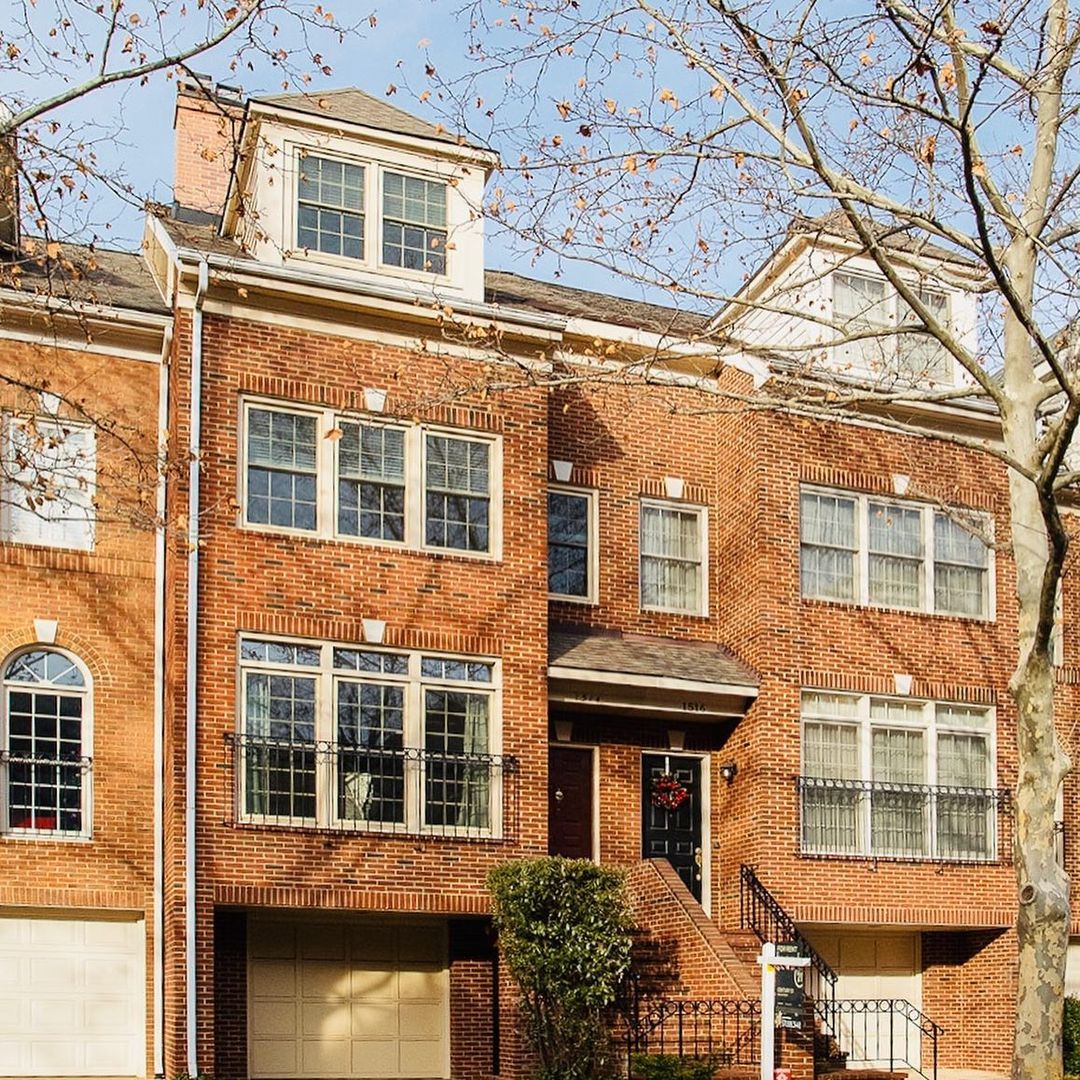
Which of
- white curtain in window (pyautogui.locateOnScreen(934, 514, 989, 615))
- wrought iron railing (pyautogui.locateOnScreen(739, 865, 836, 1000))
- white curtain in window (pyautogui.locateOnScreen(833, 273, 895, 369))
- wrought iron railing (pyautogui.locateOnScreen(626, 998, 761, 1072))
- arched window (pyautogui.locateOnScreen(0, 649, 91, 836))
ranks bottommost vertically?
wrought iron railing (pyautogui.locateOnScreen(626, 998, 761, 1072))

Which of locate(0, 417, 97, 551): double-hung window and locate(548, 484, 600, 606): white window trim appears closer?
locate(0, 417, 97, 551): double-hung window

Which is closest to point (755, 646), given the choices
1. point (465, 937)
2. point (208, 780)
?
point (465, 937)

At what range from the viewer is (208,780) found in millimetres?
18719

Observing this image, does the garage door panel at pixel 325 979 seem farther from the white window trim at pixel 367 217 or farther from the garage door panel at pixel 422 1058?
the white window trim at pixel 367 217

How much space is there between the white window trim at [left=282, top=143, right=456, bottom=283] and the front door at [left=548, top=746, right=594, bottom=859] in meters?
5.97

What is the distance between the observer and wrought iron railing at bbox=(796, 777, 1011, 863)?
Result: 22.1 metres

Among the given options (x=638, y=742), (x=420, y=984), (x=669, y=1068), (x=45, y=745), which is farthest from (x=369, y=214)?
(x=669, y=1068)

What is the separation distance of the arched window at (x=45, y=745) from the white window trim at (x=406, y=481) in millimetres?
2594

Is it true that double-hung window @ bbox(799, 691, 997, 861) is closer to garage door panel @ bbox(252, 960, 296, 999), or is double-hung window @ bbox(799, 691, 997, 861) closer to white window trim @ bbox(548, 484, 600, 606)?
white window trim @ bbox(548, 484, 600, 606)

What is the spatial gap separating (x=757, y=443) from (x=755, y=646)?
254 centimetres

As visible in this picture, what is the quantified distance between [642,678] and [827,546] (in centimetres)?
332

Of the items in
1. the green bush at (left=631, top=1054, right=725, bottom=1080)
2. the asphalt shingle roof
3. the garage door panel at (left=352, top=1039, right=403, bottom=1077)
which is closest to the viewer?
the green bush at (left=631, top=1054, right=725, bottom=1080)

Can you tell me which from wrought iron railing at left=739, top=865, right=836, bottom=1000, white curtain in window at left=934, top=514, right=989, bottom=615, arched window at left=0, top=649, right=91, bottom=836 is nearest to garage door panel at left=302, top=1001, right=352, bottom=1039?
arched window at left=0, top=649, right=91, bottom=836

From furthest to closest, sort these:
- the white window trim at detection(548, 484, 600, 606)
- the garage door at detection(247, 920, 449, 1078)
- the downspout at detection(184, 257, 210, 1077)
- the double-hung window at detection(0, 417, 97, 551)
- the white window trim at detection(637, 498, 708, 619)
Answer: the white window trim at detection(637, 498, 708, 619), the white window trim at detection(548, 484, 600, 606), the garage door at detection(247, 920, 449, 1078), the double-hung window at detection(0, 417, 97, 551), the downspout at detection(184, 257, 210, 1077)
